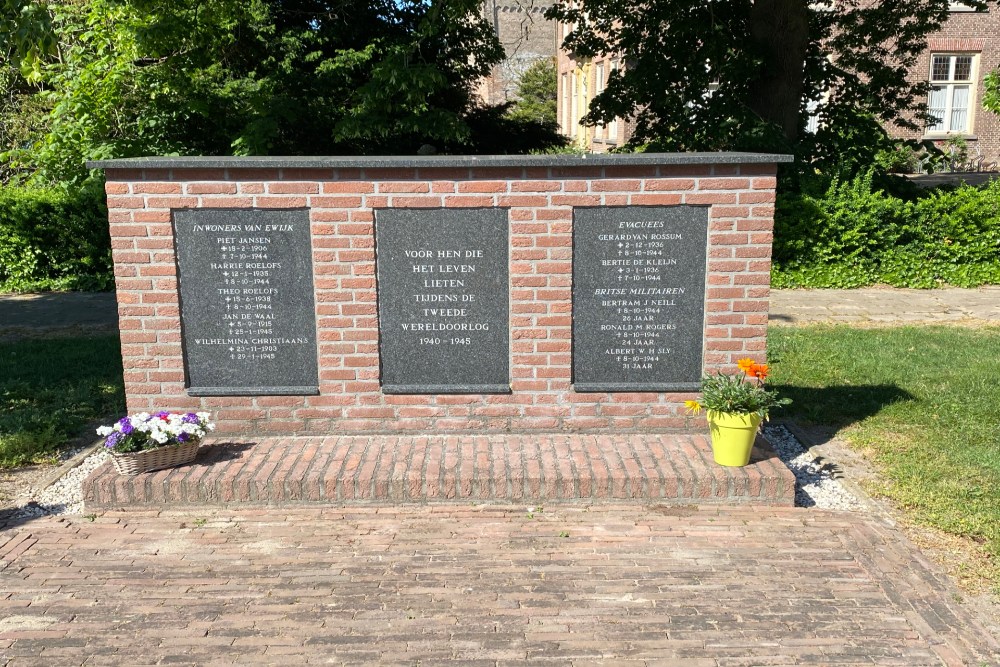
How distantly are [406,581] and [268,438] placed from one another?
220 cm

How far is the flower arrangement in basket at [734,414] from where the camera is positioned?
5.63 meters

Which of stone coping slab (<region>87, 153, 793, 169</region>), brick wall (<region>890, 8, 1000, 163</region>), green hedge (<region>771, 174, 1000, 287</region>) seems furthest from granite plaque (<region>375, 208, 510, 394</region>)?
brick wall (<region>890, 8, 1000, 163</region>)

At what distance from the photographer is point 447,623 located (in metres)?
4.20

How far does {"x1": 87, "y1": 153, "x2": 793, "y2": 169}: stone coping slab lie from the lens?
5.88m

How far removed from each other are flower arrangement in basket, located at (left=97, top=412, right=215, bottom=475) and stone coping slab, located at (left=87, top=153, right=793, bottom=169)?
5.50ft

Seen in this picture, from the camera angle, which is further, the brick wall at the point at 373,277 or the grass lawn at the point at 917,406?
the brick wall at the point at 373,277

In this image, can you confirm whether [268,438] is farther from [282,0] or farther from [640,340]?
[282,0]

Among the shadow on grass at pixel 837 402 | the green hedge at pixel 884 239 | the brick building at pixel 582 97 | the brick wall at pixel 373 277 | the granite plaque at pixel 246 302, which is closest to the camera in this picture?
the brick wall at pixel 373 277

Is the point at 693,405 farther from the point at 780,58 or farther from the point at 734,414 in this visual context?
the point at 780,58

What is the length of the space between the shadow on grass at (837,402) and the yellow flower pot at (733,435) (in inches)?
72.9

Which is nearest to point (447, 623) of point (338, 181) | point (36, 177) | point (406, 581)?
point (406, 581)

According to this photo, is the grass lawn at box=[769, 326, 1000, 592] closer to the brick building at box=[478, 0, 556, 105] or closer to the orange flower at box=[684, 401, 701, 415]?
the orange flower at box=[684, 401, 701, 415]

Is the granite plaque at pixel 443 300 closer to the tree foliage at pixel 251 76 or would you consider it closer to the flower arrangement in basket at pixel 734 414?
the flower arrangement in basket at pixel 734 414

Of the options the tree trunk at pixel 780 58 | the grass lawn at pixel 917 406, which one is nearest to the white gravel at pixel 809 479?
the grass lawn at pixel 917 406
